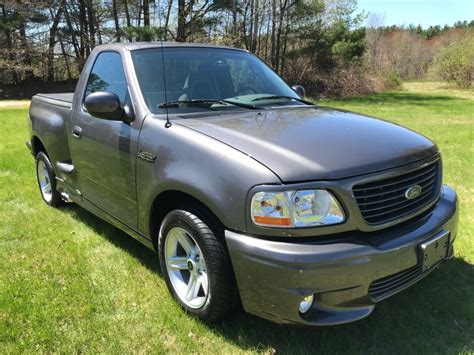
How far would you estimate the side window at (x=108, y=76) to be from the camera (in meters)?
3.55

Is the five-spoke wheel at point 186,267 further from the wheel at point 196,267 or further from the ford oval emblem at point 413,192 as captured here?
the ford oval emblem at point 413,192

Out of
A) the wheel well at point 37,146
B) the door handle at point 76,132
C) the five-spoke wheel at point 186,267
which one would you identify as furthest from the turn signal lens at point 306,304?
the wheel well at point 37,146

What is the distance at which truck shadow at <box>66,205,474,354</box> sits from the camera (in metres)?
2.71

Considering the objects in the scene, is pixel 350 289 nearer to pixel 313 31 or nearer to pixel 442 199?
pixel 442 199

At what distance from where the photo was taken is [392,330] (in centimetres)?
288

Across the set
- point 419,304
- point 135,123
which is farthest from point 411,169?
point 135,123

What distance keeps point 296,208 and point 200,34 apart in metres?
23.1

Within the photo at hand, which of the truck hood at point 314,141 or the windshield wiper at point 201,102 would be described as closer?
the truck hood at point 314,141

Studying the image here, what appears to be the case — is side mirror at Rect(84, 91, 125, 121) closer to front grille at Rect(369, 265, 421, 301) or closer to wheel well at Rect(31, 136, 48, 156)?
front grille at Rect(369, 265, 421, 301)

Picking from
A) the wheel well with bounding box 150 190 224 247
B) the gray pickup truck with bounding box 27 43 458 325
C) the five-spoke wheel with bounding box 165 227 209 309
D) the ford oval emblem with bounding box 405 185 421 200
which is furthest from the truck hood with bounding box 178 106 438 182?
the five-spoke wheel with bounding box 165 227 209 309

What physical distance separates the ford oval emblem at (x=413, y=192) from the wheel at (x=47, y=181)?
12.2 feet

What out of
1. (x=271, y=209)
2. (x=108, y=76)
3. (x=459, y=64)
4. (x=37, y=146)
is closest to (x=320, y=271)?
(x=271, y=209)

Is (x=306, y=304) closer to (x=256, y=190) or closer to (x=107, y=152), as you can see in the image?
(x=256, y=190)

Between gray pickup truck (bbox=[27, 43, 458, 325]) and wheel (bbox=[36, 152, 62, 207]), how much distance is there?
1340 millimetres
